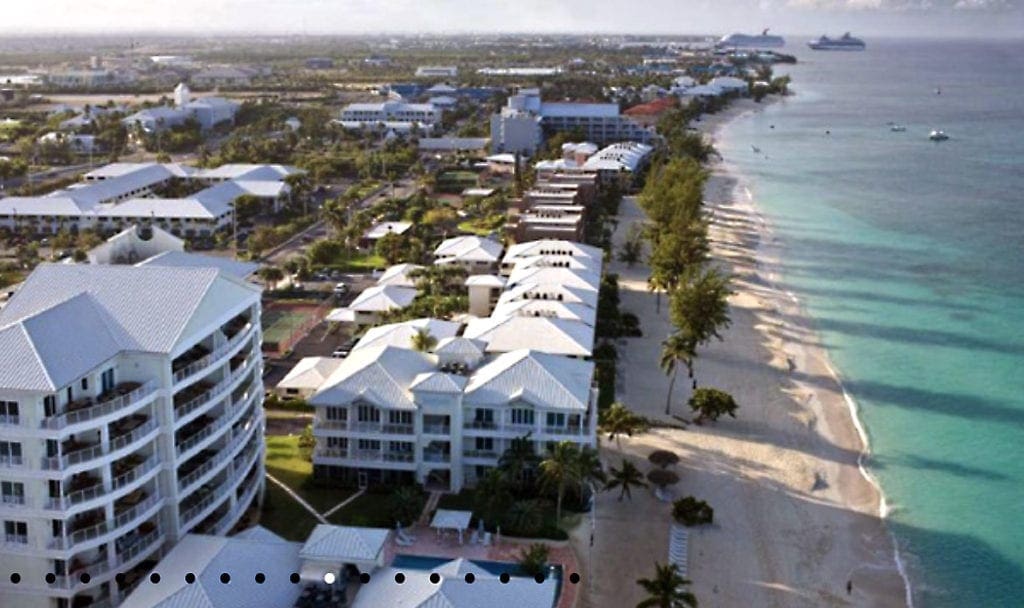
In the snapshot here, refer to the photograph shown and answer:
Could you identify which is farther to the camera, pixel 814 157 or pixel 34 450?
pixel 814 157

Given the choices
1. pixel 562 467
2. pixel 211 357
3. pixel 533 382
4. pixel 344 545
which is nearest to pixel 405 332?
pixel 533 382

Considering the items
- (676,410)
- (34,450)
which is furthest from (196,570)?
(676,410)

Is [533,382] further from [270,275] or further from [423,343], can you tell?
[270,275]

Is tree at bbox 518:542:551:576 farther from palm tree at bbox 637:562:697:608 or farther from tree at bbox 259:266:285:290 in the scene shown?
tree at bbox 259:266:285:290

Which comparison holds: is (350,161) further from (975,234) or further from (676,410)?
(676,410)

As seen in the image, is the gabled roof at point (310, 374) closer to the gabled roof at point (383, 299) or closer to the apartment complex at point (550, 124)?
the gabled roof at point (383, 299)

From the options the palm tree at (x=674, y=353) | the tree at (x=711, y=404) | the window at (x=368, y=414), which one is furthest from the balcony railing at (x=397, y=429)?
the palm tree at (x=674, y=353)
